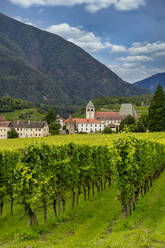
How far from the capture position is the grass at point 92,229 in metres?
9.43

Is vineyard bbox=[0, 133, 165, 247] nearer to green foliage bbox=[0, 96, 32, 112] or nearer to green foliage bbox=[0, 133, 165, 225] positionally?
green foliage bbox=[0, 133, 165, 225]

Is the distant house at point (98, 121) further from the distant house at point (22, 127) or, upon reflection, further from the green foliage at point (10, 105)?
the green foliage at point (10, 105)

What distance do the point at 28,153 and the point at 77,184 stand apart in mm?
5611

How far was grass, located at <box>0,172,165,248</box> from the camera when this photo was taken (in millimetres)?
9430

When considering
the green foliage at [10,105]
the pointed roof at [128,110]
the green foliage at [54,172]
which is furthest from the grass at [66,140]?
the green foliage at [10,105]

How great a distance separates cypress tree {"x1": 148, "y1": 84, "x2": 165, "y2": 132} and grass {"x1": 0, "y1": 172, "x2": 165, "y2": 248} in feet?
163

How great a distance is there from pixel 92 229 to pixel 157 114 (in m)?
55.7

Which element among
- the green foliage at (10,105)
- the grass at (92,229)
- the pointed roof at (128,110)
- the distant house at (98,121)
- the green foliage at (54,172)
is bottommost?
the grass at (92,229)

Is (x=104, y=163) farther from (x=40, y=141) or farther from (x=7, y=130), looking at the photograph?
(x=7, y=130)

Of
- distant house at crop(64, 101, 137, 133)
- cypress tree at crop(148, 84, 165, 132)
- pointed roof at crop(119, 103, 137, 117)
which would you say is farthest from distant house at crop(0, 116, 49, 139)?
pointed roof at crop(119, 103, 137, 117)

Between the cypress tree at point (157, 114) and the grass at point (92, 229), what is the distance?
4962 cm

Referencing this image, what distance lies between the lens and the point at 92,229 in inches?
449

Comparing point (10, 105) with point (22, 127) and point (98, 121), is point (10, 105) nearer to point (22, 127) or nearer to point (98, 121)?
point (22, 127)

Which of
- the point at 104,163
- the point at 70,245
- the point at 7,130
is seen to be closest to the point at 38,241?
the point at 70,245
